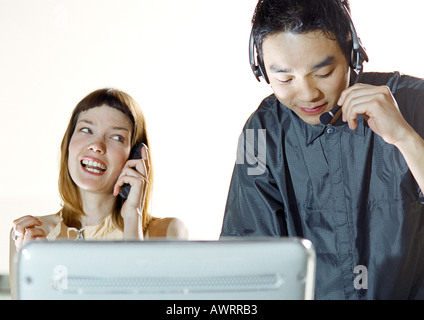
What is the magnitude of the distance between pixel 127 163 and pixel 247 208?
0.36 meters

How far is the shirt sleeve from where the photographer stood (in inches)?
57.8

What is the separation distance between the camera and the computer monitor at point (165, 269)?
1.94 ft

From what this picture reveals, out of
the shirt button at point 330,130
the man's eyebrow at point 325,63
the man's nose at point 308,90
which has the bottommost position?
the shirt button at point 330,130

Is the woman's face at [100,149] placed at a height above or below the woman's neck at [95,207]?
above

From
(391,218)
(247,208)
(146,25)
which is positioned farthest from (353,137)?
(146,25)

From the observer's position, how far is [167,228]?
165cm

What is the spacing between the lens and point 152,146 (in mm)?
1766

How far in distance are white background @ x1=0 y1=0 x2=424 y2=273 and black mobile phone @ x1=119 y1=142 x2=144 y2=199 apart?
0.48 ft

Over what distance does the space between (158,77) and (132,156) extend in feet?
1.12

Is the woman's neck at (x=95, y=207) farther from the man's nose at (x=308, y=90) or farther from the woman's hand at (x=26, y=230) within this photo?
the man's nose at (x=308, y=90)

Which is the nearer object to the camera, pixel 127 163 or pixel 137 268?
pixel 137 268

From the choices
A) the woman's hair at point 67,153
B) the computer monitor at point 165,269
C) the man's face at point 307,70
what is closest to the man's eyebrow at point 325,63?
the man's face at point 307,70

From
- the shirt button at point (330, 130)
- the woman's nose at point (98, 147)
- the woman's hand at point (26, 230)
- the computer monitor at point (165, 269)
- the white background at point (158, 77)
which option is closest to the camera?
the computer monitor at point (165, 269)

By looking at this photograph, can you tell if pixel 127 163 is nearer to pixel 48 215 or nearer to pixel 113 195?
pixel 113 195
